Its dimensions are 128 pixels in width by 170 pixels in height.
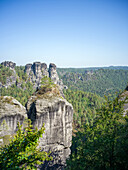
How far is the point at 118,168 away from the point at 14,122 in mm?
12445

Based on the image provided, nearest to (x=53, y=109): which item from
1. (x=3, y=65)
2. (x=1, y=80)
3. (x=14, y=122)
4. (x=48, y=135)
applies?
(x=48, y=135)

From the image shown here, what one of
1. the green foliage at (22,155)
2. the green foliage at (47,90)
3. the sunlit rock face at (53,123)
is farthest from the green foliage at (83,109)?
the green foliage at (22,155)

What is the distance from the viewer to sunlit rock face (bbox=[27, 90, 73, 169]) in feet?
54.1

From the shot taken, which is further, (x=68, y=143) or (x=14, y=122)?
(x=68, y=143)

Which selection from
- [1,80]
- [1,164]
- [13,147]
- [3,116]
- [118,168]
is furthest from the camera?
[1,80]

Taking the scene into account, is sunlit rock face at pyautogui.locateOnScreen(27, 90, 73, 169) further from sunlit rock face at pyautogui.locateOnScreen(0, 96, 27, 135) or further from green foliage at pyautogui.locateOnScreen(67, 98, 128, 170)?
green foliage at pyautogui.locateOnScreen(67, 98, 128, 170)

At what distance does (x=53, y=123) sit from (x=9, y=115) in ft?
19.0

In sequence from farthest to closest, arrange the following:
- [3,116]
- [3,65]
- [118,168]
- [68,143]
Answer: [3,65], [68,143], [3,116], [118,168]

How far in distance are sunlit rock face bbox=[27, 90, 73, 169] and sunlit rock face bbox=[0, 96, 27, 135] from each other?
4.82 feet

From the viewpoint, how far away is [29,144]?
636 cm

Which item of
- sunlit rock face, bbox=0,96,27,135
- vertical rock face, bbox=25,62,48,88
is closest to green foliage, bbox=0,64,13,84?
vertical rock face, bbox=25,62,48,88

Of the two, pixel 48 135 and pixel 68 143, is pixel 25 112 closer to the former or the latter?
pixel 48 135

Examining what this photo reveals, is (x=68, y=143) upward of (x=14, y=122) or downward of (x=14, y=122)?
downward

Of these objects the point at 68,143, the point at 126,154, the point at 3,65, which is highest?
the point at 3,65
